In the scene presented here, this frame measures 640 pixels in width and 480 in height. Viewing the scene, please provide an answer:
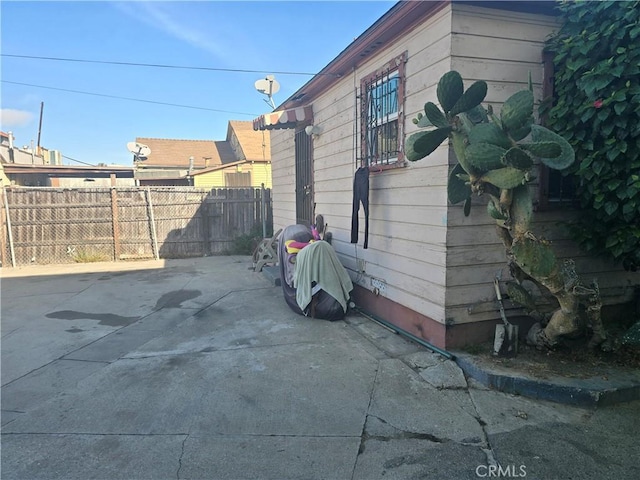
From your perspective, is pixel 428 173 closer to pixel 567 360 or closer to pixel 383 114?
pixel 383 114

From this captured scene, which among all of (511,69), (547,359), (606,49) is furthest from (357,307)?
(606,49)

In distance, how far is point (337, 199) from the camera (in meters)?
6.53

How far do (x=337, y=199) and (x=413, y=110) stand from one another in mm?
2342

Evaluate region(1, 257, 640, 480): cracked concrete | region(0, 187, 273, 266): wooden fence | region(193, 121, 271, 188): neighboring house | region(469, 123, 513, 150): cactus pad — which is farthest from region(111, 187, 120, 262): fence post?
region(469, 123, 513, 150): cactus pad

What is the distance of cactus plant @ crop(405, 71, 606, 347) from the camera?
117 inches

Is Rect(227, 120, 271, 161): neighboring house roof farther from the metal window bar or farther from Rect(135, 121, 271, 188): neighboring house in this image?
the metal window bar

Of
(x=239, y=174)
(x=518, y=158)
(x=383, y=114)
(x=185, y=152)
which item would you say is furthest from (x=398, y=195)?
(x=185, y=152)

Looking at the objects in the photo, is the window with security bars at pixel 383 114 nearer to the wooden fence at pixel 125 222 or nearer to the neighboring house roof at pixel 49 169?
the wooden fence at pixel 125 222

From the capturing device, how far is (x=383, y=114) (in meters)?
5.18

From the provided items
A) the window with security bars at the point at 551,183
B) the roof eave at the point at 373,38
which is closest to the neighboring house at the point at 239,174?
the roof eave at the point at 373,38

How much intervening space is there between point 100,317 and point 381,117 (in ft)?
15.6

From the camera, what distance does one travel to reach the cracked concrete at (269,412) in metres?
2.55

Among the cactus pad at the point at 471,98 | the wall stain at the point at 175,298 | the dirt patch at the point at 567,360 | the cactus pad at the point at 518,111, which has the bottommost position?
the wall stain at the point at 175,298

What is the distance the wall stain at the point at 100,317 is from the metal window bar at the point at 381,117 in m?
3.90
